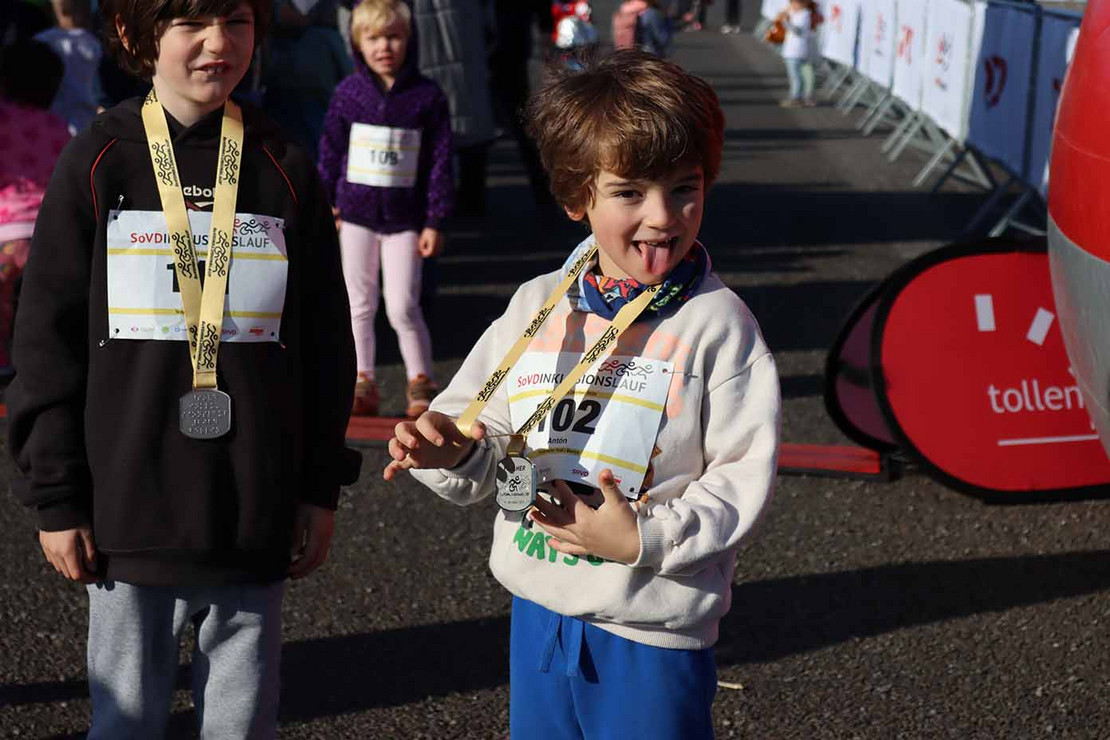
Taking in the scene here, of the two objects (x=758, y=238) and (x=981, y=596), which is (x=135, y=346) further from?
(x=758, y=238)

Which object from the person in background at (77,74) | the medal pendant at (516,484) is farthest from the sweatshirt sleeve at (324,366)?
the person in background at (77,74)

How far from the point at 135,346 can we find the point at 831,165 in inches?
480

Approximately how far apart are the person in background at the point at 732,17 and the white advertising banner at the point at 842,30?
12.3m

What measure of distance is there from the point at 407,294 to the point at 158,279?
360 centimetres

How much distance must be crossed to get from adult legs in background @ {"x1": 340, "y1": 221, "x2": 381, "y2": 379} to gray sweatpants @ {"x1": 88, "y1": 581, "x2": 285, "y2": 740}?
346cm

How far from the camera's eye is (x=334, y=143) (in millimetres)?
6004

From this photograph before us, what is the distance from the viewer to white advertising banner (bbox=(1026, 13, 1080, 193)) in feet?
27.8

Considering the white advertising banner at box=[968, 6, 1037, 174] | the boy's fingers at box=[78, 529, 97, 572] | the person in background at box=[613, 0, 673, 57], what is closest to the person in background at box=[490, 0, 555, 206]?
the white advertising banner at box=[968, 6, 1037, 174]

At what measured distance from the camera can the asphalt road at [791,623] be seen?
3705 mm

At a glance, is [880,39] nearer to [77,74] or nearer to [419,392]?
[77,74]

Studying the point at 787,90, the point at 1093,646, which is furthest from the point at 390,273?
the point at 787,90

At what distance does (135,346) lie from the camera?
241 centimetres

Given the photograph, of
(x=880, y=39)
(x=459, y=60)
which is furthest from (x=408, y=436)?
(x=880, y=39)

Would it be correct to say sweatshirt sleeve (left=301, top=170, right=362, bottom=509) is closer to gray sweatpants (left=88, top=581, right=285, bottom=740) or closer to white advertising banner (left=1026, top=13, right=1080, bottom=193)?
gray sweatpants (left=88, top=581, right=285, bottom=740)
